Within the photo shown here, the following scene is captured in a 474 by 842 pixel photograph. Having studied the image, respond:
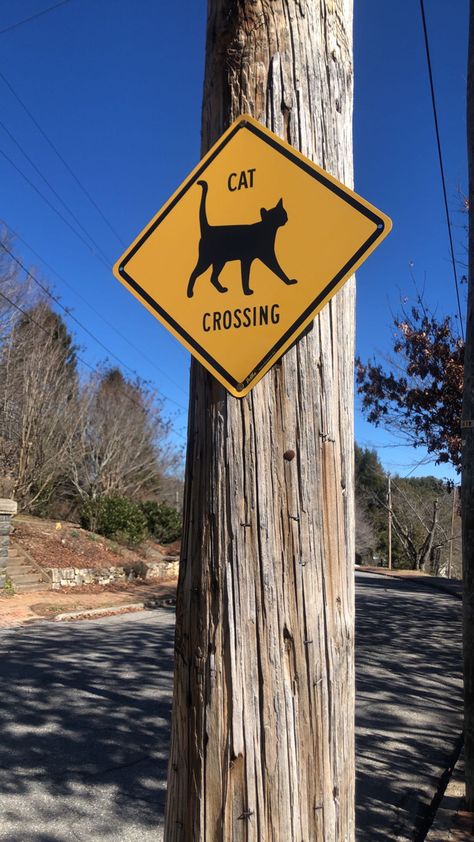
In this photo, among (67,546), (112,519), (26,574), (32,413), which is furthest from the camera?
(112,519)

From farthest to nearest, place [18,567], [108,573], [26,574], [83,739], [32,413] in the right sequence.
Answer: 1. [32,413]
2. [108,573]
3. [18,567]
4. [26,574]
5. [83,739]

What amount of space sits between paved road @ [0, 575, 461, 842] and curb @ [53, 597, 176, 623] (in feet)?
4.17

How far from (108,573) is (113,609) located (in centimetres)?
365

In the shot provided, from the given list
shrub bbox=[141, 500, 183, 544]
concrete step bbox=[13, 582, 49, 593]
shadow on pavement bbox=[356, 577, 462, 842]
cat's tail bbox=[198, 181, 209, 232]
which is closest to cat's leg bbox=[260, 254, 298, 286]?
cat's tail bbox=[198, 181, 209, 232]

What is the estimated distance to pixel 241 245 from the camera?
1898 millimetres

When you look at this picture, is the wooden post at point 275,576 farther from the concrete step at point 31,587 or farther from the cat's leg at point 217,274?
the concrete step at point 31,587

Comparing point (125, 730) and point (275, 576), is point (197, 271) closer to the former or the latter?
point (275, 576)

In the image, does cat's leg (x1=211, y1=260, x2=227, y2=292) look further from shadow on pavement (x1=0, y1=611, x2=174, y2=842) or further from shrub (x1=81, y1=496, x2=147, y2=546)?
shrub (x1=81, y1=496, x2=147, y2=546)

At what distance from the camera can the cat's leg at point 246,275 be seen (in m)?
1.89

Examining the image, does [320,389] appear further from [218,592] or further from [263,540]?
[218,592]

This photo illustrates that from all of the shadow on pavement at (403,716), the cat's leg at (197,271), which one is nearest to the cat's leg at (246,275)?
the cat's leg at (197,271)

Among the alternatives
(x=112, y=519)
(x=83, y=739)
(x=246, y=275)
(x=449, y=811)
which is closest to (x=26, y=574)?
(x=112, y=519)

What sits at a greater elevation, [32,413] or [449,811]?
[32,413]

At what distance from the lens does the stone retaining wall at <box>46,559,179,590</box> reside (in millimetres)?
15406
